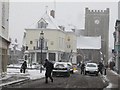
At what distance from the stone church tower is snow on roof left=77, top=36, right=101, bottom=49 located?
721 cm

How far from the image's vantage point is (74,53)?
110m

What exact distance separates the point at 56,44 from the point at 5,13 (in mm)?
60073

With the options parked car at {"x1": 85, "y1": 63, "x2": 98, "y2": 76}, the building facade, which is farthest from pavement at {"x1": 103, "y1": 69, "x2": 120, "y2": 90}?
the building facade

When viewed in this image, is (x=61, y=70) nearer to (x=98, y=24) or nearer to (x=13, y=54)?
(x=13, y=54)

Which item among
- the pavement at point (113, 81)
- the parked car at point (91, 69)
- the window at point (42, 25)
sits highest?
the window at point (42, 25)

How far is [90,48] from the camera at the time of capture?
134 metres

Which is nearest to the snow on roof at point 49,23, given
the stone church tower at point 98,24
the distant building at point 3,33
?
the stone church tower at point 98,24

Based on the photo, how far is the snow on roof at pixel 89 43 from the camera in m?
134

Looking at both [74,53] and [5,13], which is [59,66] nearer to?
[5,13]

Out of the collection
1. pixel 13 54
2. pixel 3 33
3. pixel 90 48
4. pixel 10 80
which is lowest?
pixel 10 80

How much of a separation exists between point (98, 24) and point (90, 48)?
1615 centimetres

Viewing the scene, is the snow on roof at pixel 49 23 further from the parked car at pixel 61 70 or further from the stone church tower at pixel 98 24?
the parked car at pixel 61 70

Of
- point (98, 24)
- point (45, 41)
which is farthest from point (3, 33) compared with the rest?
point (98, 24)

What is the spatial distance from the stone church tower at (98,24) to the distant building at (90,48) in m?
7.59
